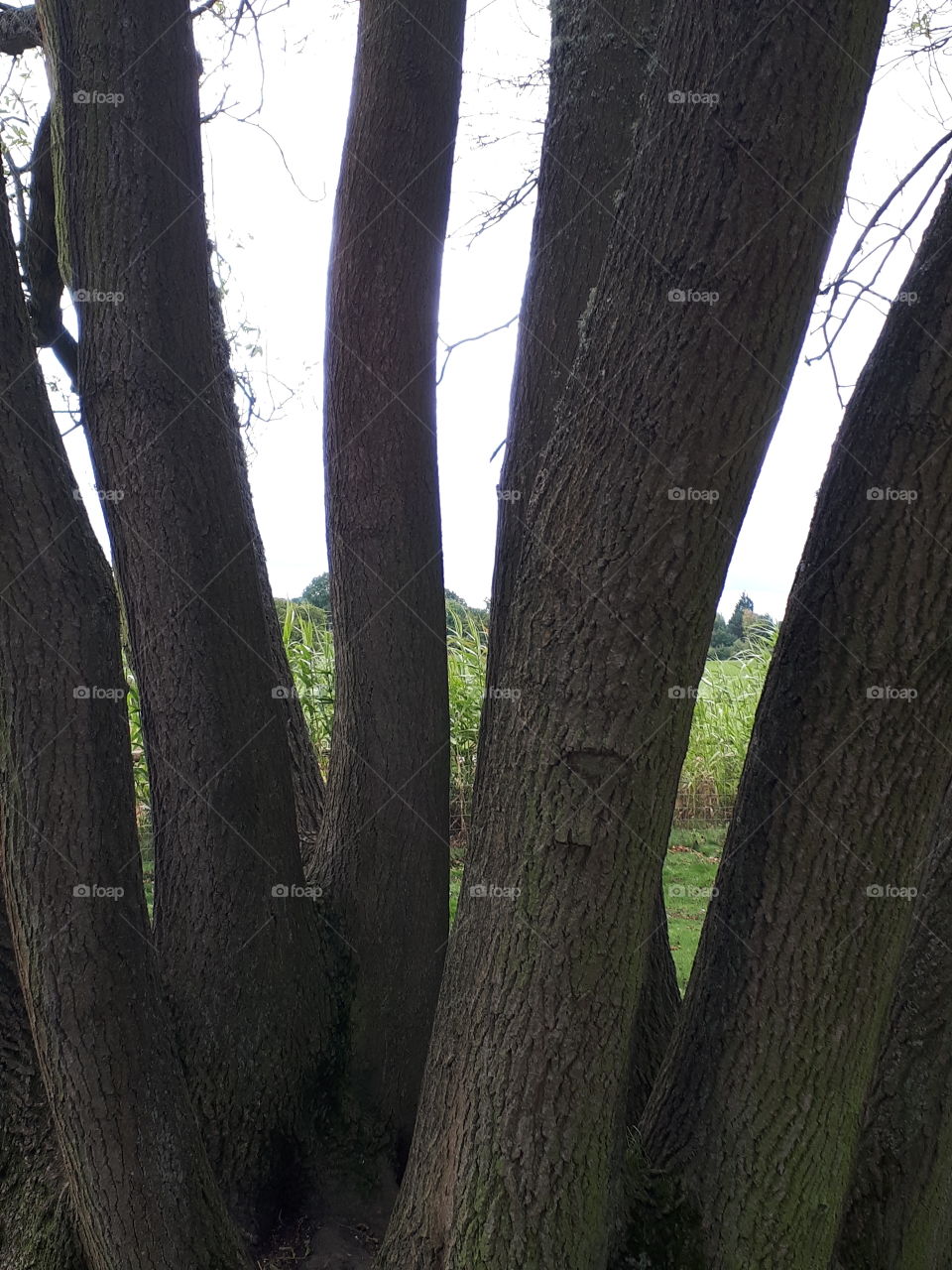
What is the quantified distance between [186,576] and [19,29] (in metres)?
2.21

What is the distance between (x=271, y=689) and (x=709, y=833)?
17.6 ft

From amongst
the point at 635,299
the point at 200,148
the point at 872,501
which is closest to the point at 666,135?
the point at 635,299

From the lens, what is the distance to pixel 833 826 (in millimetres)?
2055

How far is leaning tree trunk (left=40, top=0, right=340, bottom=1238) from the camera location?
2.52 m

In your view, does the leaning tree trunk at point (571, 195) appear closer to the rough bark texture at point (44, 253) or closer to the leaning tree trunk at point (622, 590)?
the leaning tree trunk at point (622, 590)

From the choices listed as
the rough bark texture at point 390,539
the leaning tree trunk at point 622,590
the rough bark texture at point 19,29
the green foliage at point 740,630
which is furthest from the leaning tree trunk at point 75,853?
the green foliage at point 740,630

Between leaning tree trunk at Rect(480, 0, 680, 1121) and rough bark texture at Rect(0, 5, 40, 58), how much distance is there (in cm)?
190

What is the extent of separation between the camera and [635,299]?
6.34ft

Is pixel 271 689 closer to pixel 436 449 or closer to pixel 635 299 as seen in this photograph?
pixel 436 449

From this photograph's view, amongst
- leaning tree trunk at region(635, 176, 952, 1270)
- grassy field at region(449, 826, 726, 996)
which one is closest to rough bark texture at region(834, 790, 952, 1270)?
leaning tree trunk at region(635, 176, 952, 1270)

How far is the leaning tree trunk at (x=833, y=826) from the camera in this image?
199 centimetres

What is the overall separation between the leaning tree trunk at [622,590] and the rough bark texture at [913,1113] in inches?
24.9

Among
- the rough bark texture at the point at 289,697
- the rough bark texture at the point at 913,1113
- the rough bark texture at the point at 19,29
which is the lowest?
the rough bark texture at the point at 913,1113

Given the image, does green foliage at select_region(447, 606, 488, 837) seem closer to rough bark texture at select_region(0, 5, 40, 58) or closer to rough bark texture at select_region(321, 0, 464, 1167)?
rough bark texture at select_region(321, 0, 464, 1167)
